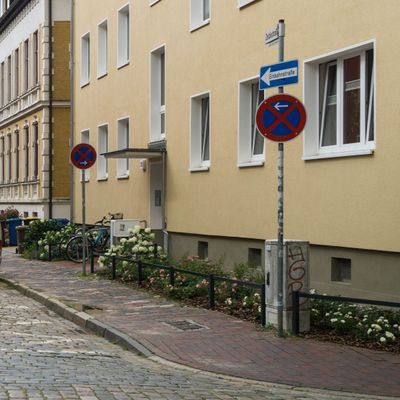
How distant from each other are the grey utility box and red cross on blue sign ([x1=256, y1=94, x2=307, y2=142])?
1431 millimetres

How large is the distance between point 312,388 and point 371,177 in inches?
206

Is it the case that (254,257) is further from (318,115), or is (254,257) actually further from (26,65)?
(26,65)

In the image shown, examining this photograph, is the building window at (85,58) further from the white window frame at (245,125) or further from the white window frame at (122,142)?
the white window frame at (245,125)

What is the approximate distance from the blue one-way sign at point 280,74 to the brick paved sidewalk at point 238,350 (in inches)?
123

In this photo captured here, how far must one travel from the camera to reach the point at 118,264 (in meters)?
18.4

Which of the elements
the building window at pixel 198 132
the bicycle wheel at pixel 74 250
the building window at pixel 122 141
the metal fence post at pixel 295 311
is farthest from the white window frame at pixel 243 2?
the bicycle wheel at pixel 74 250

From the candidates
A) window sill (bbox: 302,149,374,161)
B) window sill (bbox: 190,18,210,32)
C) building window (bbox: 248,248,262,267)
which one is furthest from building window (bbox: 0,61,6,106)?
window sill (bbox: 302,149,374,161)

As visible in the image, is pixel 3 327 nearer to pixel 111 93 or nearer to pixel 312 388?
pixel 312 388

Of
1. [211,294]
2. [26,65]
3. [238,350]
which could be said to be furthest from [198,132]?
[26,65]

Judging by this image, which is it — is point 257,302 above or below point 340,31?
below

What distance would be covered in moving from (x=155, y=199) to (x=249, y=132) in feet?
20.0

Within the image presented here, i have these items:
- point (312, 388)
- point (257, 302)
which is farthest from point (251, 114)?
point (312, 388)

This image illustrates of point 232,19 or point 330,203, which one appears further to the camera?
point 232,19

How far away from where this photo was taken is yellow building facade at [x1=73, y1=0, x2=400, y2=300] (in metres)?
12.6
